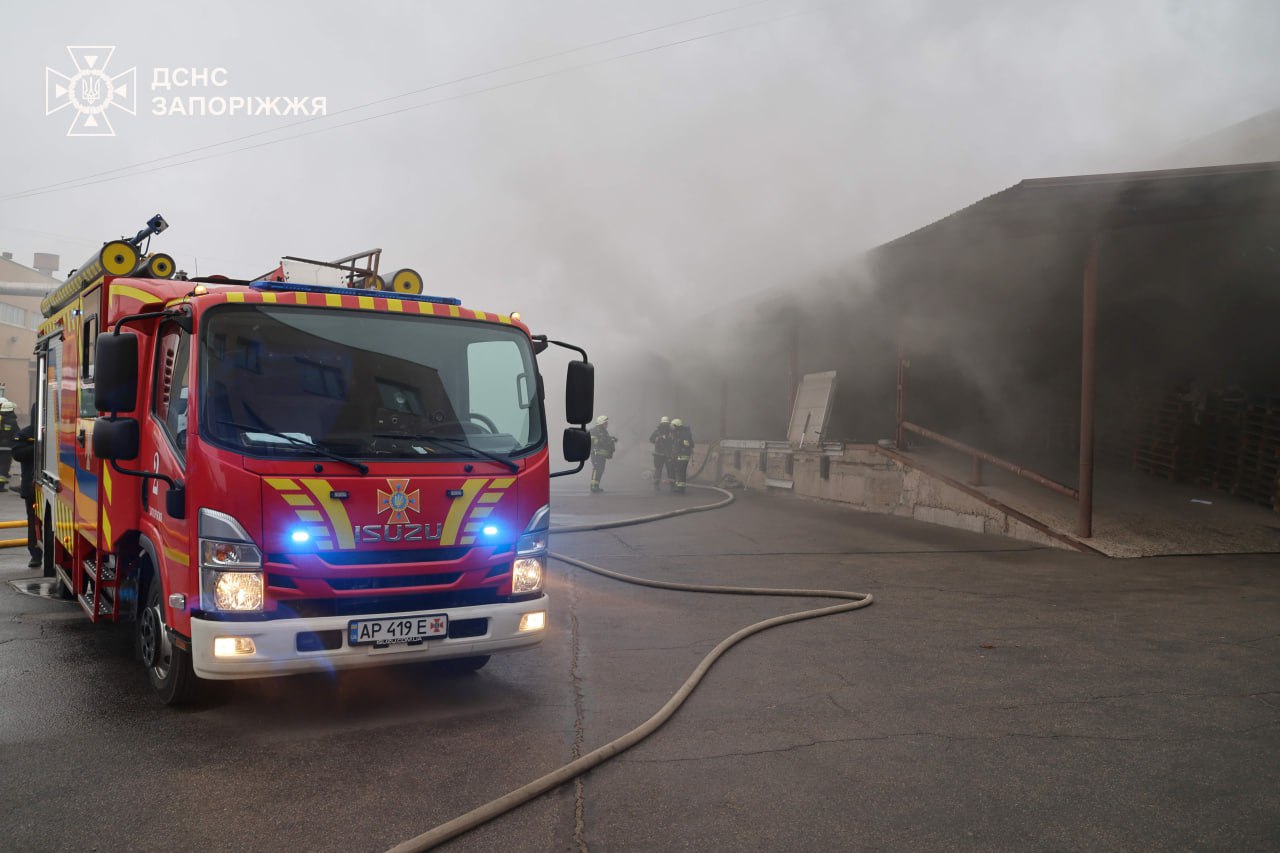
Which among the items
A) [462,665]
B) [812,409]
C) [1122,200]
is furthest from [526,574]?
[812,409]

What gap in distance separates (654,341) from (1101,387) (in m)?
11.3

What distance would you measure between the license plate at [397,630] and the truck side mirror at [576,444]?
1.24m

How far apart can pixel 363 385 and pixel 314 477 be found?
539 mm

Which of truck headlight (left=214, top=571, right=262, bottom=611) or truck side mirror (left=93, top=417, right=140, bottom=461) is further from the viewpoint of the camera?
truck side mirror (left=93, top=417, right=140, bottom=461)

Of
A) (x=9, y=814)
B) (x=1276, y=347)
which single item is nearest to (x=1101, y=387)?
(x=1276, y=347)

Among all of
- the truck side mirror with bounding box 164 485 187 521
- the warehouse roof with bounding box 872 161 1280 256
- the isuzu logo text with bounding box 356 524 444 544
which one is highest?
the warehouse roof with bounding box 872 161 1280 256

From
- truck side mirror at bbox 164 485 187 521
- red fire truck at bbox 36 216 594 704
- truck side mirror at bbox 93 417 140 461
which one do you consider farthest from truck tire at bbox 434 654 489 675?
truck side mirror at bbox 93 417 140 461

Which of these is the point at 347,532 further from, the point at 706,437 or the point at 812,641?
the point at 706,437

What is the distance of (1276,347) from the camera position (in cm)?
1105

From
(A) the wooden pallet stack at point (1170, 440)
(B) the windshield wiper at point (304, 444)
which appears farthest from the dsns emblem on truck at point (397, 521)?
(A) the wooden pallet stack at point (1170, 440)

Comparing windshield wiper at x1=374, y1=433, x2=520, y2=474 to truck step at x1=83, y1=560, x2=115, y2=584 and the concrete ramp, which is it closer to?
truck step at x1=83, y1=560, x2=115, y2=584

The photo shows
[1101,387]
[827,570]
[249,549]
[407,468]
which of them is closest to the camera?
[249,549]

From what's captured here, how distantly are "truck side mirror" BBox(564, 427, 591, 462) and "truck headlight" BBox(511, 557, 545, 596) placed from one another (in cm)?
72

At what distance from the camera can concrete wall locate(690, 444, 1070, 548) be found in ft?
35.4
